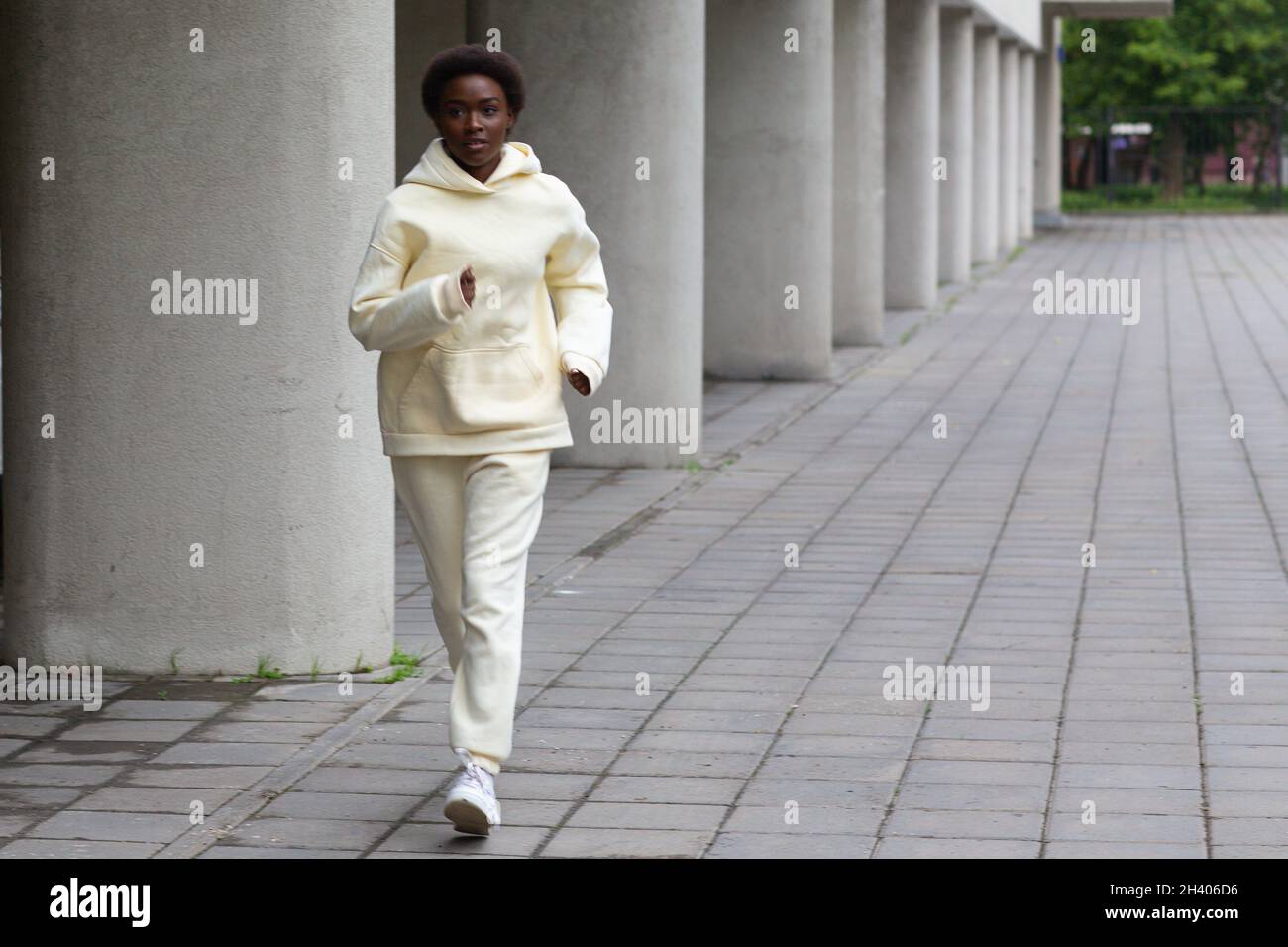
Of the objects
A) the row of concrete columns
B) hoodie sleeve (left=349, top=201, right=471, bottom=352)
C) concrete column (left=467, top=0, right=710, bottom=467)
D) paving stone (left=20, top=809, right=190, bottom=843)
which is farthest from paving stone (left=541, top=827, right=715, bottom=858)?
concrete column (left=467, top=0, right=710, bottom=467)

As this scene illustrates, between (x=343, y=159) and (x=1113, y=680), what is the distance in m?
2.97

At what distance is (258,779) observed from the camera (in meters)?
5.92

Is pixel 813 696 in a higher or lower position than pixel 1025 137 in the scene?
lower

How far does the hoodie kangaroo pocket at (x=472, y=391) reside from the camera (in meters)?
5.34

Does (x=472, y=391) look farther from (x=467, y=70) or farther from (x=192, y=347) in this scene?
(x=192, y=347)

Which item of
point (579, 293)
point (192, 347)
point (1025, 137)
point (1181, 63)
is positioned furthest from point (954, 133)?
point (1181, 63)

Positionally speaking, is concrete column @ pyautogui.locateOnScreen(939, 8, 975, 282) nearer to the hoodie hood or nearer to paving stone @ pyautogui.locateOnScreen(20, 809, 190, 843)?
the hoodie hood

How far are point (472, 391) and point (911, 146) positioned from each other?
19.6 meters

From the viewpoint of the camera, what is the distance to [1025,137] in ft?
132

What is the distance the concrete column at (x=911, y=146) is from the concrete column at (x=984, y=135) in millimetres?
6810

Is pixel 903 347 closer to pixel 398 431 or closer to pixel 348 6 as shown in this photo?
pixel 348 6
